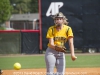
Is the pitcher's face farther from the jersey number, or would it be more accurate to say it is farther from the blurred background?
the jersey number

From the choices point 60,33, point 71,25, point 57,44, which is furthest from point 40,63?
point 60,33

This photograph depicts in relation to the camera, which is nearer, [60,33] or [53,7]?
[60,33]

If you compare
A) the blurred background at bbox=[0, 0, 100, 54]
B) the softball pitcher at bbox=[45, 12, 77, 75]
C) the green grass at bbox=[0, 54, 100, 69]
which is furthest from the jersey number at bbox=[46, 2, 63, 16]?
the softball pitcher at bbox=[45, 12, 77, 75]

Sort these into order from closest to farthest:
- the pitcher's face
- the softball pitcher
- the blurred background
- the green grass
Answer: the pitcher's face → the softball pitcher → the green grass → the blurred background

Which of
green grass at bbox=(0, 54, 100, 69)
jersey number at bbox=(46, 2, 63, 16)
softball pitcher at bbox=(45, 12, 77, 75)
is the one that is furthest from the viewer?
jersey number at bbox=(46, 2, 63, 16)

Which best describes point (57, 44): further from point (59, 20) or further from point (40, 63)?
point (40, 63)

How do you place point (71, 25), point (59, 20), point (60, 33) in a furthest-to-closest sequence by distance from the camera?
point (71, 25) → point (60, 33) → point (59, 20)

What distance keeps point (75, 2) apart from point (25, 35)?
406cm

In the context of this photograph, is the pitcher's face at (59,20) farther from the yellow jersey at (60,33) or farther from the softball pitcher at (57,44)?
the yellow jersey at (60,33)

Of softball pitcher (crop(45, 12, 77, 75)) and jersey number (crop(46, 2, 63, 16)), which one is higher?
jersey number (crop(46, 2, 63, 16))

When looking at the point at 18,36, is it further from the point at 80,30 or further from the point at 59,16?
the point at 59,16

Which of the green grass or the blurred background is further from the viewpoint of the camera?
the blurred background

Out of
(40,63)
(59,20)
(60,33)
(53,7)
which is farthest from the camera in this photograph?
(53,7)

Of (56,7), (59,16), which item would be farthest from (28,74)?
(56,7)
